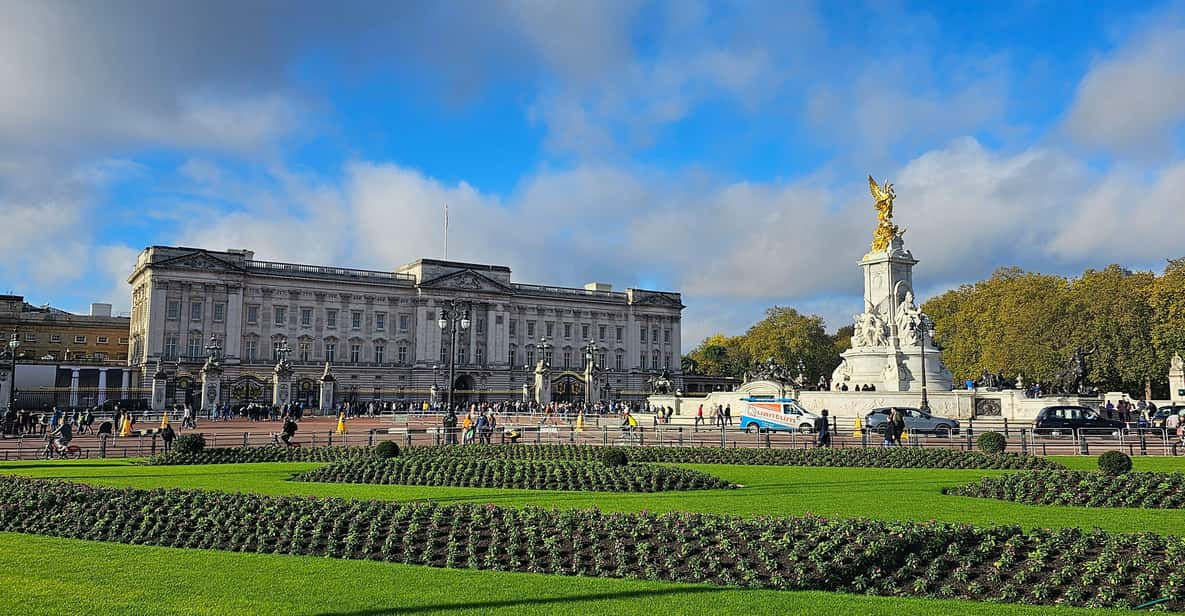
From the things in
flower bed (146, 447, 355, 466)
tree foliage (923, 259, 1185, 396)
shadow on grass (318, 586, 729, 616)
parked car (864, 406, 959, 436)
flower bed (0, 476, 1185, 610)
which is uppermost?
tree foliage (923, 259, 1185, 396)

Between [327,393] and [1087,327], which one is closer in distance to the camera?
[1087,327]

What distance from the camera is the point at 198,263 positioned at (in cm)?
8350

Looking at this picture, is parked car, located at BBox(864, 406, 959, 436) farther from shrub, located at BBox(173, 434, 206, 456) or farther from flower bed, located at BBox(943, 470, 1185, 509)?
shrub, located at BBox(173, 434, 206, 456)

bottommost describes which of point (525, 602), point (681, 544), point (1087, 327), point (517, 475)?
point (525, 602)

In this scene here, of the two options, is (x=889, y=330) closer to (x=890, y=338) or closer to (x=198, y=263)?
(x=890, y=338)

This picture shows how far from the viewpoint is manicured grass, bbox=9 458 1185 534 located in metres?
13.0

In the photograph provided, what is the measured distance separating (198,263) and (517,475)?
7497 centimetres

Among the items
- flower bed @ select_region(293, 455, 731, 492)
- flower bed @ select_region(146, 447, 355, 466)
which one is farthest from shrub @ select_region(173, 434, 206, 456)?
flower bed @ select_region(293, 455, 731, 492)

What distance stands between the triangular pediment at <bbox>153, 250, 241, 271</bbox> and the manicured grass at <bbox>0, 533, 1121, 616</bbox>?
257 feet

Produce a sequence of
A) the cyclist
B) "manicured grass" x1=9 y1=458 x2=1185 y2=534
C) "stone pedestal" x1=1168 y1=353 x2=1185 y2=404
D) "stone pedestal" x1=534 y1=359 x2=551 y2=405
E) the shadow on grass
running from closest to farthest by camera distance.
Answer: the shadow on grass
"manicured grass" x1=9 y1=458 x2=1185 y2=534
the cyclist
"stone pedestal" x1=1168 y1=353 x2=1185 y2=404
"stone pedestal" x1=534 y1=359 x2=551 y2=405

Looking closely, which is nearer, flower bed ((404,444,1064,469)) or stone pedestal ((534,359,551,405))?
flower bed ((404,444,1064,469))

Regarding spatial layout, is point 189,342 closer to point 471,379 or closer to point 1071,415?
point 471,379

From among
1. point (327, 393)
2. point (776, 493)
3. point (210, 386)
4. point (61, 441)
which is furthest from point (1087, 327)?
point (61, 441)

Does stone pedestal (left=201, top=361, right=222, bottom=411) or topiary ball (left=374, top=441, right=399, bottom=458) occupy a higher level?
stone pedestal (left=201, top=361, right=222, bottom=411)
